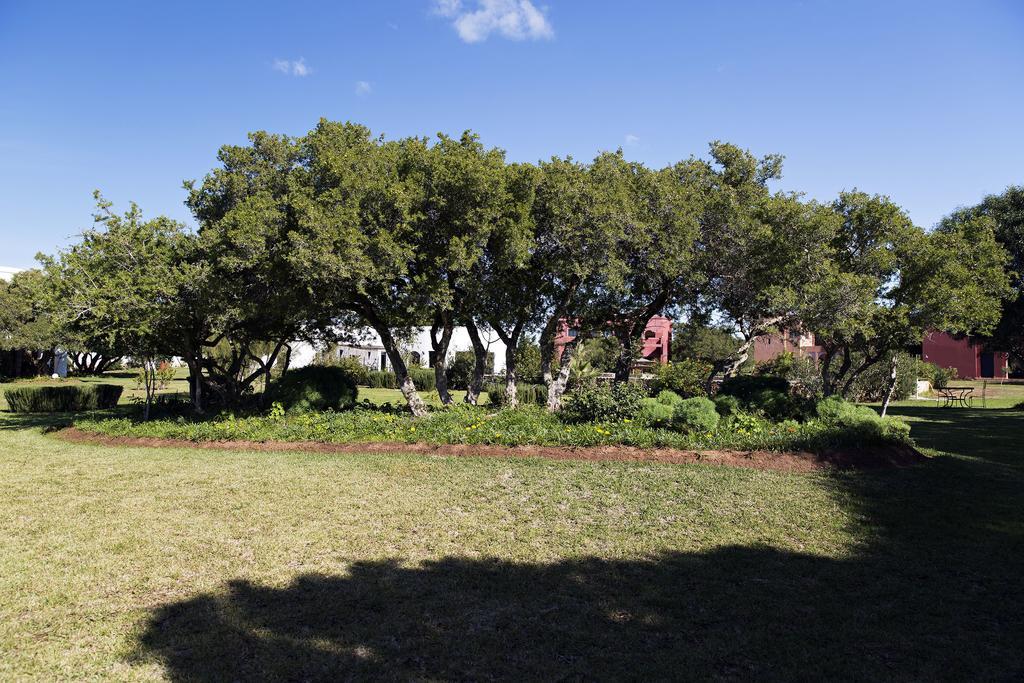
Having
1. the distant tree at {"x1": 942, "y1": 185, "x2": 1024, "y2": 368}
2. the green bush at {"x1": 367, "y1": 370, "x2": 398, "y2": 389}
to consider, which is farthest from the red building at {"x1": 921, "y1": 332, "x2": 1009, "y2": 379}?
the green bush at {"x1": 367, "y1": 370, "x2": 398, "y2": 389}

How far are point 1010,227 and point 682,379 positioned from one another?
1276cm

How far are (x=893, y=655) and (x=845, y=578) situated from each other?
55.6 inches

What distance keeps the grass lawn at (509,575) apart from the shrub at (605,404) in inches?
110

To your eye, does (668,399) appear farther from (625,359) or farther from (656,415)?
(625,359)

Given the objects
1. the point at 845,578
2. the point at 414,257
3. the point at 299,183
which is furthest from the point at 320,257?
the point at 845,578

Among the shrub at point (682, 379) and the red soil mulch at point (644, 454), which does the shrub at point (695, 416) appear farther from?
the shrub at point (682, 379)

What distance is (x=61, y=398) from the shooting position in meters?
18.9

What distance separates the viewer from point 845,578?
5.31m

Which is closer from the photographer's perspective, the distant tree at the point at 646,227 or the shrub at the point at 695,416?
the shrub at the point at 695,416

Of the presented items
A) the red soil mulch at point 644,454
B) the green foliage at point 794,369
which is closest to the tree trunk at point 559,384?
the red soil mulch at point 644,454

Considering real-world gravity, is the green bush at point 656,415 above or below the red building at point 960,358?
below

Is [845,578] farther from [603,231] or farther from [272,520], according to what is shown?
[603,231]

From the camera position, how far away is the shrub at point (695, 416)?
11333 mm

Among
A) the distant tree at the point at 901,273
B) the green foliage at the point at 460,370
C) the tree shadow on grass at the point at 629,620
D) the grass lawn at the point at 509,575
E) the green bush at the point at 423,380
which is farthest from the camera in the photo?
the green foliage at the point at 460,370
